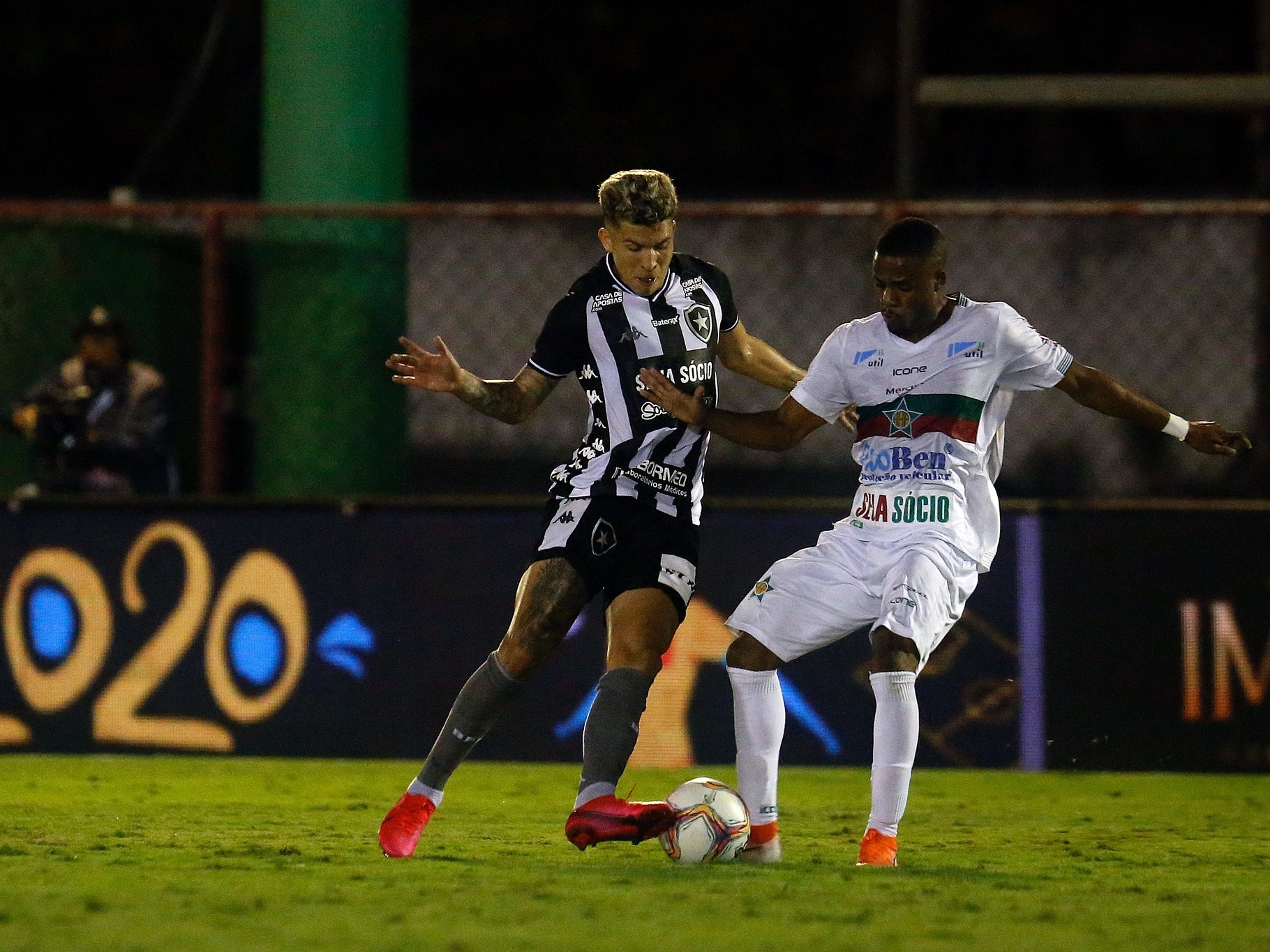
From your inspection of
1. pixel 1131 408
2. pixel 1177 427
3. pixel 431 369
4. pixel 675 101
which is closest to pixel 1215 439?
pixel 1177 427

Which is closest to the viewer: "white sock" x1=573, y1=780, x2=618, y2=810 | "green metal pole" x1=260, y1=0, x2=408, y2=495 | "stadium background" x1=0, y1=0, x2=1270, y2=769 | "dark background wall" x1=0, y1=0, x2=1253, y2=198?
"white sock" x1=573, y1=780, x2=618, y2=810

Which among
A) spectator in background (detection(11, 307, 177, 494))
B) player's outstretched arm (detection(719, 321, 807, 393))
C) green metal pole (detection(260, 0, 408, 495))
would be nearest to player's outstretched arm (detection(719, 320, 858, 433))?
player's outstretched arm (detection(719, 321, 807, 393))

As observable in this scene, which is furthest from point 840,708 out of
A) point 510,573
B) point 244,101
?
point 244,101

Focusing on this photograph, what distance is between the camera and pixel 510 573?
805cm

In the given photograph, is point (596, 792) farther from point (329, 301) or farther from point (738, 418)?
point (329, 301)

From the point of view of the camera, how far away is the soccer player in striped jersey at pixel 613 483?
212 inches

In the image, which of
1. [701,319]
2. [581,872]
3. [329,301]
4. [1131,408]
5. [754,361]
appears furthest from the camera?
[329,301]

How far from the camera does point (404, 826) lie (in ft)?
17.6

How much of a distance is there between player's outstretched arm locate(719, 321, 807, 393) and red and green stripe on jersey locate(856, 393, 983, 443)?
1.70 ft

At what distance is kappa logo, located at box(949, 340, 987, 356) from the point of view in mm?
5441

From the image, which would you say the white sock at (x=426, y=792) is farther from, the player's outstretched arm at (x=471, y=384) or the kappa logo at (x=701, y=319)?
the kappa logo at (x=701, y=319)

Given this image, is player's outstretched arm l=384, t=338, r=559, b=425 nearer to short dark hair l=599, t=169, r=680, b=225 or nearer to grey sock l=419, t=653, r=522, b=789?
short dark hair l=599, t=169, r=680, b=225

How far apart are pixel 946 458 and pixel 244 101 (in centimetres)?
1030

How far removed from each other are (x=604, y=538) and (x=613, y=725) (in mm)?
552
